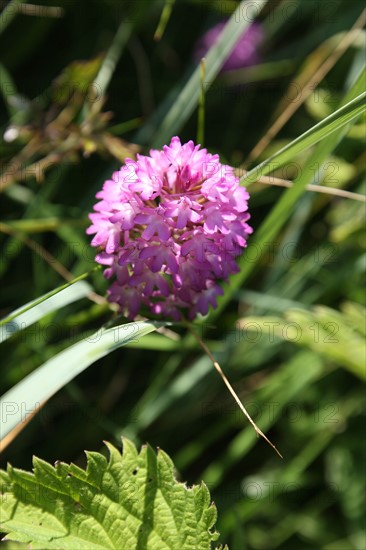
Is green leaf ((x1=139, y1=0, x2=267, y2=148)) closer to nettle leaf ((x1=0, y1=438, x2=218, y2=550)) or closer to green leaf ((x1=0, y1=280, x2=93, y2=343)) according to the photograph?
green leaf ((x1=0, y1=280, x2=93, y2=343))

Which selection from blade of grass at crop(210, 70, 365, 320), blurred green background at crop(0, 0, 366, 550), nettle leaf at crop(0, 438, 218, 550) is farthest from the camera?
blurred green background at crop(0, 0, 366, 550)

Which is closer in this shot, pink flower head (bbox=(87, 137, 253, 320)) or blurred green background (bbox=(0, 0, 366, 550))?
pink flower head (bbox=(87, 137, 253, 320))

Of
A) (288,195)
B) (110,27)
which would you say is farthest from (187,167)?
(110,27)

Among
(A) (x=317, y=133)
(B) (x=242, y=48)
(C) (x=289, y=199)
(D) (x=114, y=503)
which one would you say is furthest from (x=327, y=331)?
(B) (x=242, y=48)

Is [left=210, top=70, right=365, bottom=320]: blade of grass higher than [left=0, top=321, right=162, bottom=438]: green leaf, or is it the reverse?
[left=210, top=70, right=365, bottom=320]: blade of grass

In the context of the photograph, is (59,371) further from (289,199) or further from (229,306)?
(229,306)

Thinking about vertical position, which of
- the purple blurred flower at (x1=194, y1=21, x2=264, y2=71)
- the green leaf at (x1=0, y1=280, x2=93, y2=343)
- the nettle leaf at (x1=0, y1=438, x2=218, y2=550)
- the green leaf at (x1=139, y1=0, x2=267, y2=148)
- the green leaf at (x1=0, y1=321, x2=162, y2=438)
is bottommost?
the nettle leaf at (x1=0, y1=438, x2=218, y2=550)

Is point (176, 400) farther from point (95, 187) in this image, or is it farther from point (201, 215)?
point (201, 215)

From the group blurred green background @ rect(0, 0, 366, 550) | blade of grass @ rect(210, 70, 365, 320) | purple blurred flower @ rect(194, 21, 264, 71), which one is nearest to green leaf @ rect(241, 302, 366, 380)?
blurred green background @ rect(0, 0, 366, 550)
